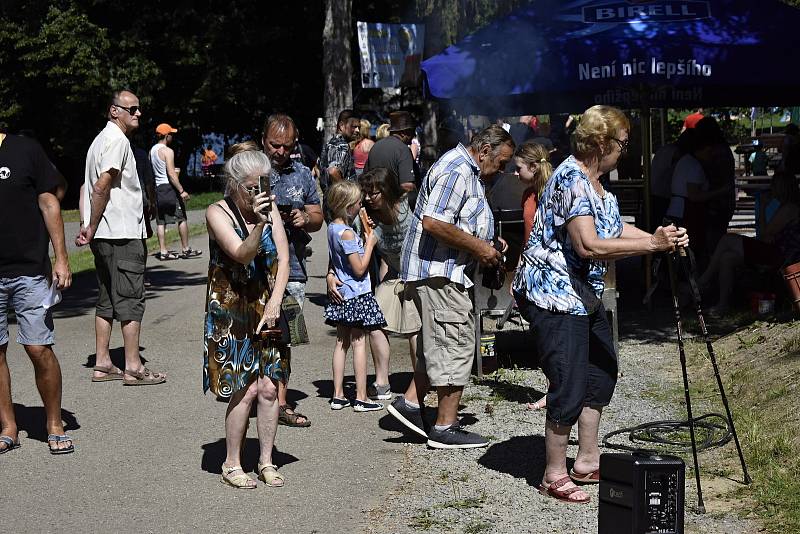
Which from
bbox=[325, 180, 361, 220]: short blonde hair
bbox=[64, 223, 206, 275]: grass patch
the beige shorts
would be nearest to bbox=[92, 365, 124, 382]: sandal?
bbox=[325, 180, 361, 220]: short blonde hair

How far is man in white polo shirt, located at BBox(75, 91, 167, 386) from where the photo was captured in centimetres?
802

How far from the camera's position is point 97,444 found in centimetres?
671

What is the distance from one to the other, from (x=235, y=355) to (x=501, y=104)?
6.46 meters

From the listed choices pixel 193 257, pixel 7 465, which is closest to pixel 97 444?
pixel 7 465

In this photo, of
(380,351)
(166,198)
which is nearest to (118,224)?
(380,351)

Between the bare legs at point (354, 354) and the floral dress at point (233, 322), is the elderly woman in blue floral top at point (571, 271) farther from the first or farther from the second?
the bare legs at point (354, 354)

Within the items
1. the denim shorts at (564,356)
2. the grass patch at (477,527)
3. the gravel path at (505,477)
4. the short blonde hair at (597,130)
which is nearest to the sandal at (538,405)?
the gravel path at (505,477)

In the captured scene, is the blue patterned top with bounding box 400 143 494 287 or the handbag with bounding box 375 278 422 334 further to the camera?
the handbag with bounding box 375 278 422 334

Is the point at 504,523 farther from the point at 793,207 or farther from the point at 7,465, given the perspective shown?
the point at 793,207

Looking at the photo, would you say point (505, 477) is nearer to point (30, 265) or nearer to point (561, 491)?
point (561, 491)

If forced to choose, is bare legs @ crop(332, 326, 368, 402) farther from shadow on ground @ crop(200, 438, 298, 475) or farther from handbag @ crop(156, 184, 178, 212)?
handbag @ crop(156, 184, 178, 212)

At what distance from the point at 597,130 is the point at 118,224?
4.21 m

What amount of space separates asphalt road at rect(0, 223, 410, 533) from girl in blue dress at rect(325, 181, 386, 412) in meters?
0.28

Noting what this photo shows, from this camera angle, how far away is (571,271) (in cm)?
529
